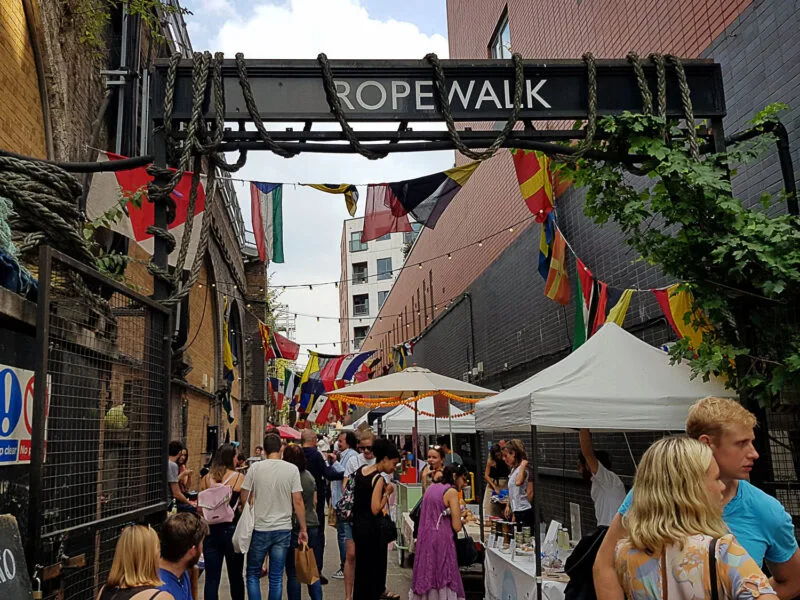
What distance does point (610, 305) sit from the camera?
31.8 ft

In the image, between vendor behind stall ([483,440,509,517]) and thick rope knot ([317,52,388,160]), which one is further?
vendor behind stall ([483,440,509,517])

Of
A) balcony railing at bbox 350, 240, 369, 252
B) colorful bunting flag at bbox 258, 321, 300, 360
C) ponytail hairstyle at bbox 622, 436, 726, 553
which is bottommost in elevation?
ponytail hairstyle at bbox 622, 436, 726, 553

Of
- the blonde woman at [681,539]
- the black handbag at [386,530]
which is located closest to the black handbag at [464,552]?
the black handbag at [386,530]

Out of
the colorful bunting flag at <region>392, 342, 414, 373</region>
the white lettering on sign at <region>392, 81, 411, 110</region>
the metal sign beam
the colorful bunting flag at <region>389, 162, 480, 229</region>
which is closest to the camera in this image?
the metal sign beam

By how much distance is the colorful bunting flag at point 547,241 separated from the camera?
415 inches

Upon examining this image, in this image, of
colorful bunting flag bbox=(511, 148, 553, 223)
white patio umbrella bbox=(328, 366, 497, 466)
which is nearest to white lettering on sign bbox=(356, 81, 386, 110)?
colorful bunting flag bbox=(511, 148, 553, 223)

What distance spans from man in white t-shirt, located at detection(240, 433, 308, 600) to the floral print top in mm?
5291

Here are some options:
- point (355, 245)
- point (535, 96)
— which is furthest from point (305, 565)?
point (355, 245)

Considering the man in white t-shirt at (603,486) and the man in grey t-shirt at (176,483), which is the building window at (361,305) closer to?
the man in grey t-shirt at (176,483)

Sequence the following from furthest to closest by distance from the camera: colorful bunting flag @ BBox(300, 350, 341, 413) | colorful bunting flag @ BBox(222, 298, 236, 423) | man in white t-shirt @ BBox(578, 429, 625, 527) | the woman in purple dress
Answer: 1. colorful bunting flag @ BBox(300, 350, 341, 413)
2. colorful bunting flag @ BBox(222, 298, 236, 423)
3. the woman in purple dress
4. man in white t-shirt @ BBox(578, 429, 625, 527)

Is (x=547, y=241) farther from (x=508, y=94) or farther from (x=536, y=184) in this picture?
(x=508, y=94)

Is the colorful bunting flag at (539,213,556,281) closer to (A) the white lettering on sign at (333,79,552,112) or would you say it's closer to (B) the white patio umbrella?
(B) the white patio umbrella

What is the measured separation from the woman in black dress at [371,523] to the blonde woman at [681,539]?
4.82m

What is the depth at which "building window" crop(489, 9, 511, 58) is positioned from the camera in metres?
15.8
